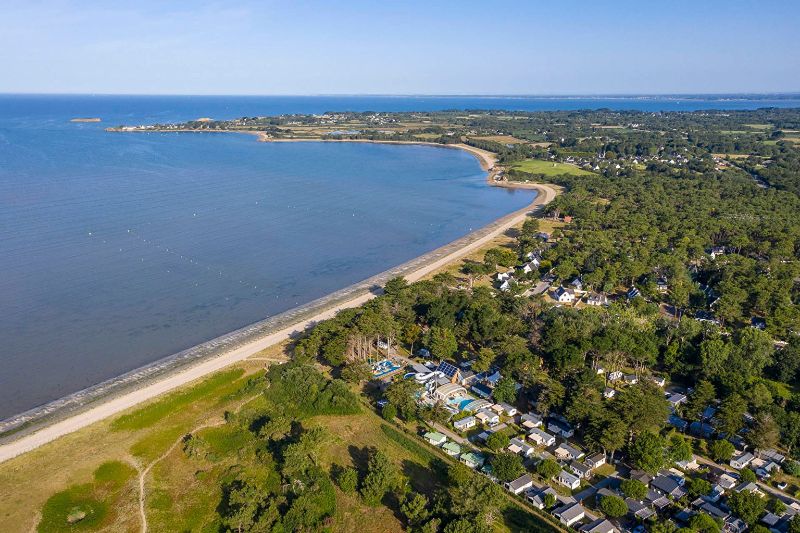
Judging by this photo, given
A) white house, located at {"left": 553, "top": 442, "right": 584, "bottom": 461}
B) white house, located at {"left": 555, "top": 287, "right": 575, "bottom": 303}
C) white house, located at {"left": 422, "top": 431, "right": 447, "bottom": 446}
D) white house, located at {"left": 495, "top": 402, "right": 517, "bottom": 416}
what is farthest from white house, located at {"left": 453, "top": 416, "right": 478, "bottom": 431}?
white house, located at {"left": 555, "top": 287, "right": 575, "bottom": 303}

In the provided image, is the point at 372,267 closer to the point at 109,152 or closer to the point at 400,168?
the point at 400,168

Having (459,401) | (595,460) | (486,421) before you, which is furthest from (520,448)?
(459,401)

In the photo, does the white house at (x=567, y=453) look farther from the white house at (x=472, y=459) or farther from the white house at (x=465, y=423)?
the white house at (x=465, y=423)

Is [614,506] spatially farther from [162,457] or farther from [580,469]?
[162,457]

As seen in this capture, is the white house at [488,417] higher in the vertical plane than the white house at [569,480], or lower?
higher

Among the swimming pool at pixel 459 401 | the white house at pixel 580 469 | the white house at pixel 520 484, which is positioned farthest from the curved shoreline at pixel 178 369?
the white house at pixel 580 469

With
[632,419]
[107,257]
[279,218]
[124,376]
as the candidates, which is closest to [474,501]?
[632,419]
